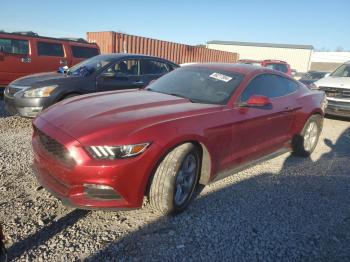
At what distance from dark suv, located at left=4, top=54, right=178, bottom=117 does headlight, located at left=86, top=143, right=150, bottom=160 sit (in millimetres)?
3364

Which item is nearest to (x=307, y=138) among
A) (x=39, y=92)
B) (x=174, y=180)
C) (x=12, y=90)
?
(x=174, y=180)

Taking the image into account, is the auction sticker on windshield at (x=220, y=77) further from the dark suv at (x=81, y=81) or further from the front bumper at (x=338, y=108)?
the front bumper at (x=338, y=108)

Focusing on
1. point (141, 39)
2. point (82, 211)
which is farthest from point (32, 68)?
point (141, 39)

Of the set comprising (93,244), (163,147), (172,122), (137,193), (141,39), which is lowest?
(93,244)

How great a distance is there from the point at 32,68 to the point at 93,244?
7377 millimetres

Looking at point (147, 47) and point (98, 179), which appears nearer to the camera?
point (98, 179)

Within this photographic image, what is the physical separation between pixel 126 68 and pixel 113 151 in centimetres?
422

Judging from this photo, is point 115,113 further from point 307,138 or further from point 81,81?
point 307,138

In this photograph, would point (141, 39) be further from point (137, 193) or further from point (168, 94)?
point (137, 193)

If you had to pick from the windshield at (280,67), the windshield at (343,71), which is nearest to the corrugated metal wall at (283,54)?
the windshield at (280,67)

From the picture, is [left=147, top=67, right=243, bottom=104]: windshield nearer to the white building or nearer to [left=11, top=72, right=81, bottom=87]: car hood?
[left=11, top=72, right=81, bottom=87]: car hood

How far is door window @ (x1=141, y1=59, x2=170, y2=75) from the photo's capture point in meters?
6.70

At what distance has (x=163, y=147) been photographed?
2686 mm

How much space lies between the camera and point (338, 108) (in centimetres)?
827
